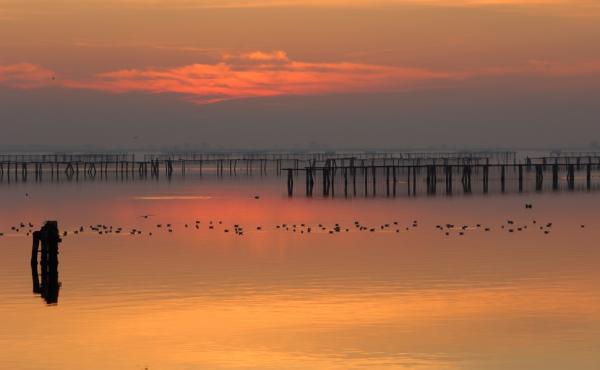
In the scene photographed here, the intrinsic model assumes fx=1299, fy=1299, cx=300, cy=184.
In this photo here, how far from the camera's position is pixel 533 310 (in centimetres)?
3145

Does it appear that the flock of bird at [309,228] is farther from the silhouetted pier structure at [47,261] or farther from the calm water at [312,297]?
the silhouetted pier structure at [47,261]

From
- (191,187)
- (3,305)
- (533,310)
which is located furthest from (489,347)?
(191,187)

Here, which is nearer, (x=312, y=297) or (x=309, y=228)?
(x=312, y=297)

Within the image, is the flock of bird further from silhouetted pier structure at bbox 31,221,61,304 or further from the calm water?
silhouetted pier structure at bbox 31,221,61,304

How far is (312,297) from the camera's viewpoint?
34.2 meters

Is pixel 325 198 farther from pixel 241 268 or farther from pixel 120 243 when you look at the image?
pixel 241 268

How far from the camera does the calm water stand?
2584cm

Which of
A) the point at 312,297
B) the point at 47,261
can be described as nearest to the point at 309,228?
the point at 47,261

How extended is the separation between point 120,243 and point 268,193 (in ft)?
176

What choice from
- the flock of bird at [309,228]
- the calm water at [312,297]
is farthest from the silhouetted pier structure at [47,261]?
the flock of bird at [309,228]

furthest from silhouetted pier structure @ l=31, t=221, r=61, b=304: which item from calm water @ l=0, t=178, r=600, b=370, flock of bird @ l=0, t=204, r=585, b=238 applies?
flock of bird @ l=0, t=204, r=585, b=238

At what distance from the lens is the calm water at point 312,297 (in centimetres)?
2584

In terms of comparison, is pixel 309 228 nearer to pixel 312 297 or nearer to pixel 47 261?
pixel 47 261

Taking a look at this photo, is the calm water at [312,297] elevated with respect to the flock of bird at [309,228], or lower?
lower
